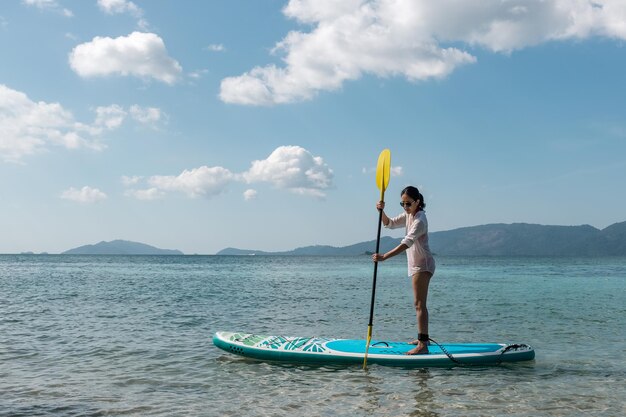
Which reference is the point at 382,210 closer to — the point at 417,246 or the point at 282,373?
the point at 417,246

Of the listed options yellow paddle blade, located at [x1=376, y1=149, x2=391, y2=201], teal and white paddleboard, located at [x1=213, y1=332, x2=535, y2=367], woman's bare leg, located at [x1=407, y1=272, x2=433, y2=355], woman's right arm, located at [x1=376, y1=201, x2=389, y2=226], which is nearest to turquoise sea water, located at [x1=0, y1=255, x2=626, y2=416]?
teal and white paddleboard, located at [x1=213, y1=332, x2=535, y2=367]

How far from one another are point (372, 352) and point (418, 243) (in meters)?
2.37

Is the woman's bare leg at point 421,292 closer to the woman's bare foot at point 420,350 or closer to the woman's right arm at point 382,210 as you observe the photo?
the woman's bare foot at point 420,350

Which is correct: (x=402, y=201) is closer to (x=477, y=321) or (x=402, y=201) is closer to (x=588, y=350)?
(x=588, y=350)

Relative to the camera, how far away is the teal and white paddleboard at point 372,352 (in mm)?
9945

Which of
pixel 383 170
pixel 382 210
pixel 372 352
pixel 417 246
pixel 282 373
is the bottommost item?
pixel 282 373

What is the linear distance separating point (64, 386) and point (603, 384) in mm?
8759

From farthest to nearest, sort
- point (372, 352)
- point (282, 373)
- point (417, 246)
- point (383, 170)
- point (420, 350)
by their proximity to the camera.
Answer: point (383, 170), point (372, 352), point (420, 350), point (282, 373), point (417, 246)

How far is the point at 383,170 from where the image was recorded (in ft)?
36.0

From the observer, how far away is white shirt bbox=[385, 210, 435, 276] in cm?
923

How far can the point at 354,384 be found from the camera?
8.85m

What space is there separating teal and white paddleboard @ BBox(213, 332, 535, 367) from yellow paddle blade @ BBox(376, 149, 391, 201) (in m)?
3.06

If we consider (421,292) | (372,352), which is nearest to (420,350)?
(372,352)

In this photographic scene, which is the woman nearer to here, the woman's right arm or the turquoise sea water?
the woman's right arm
